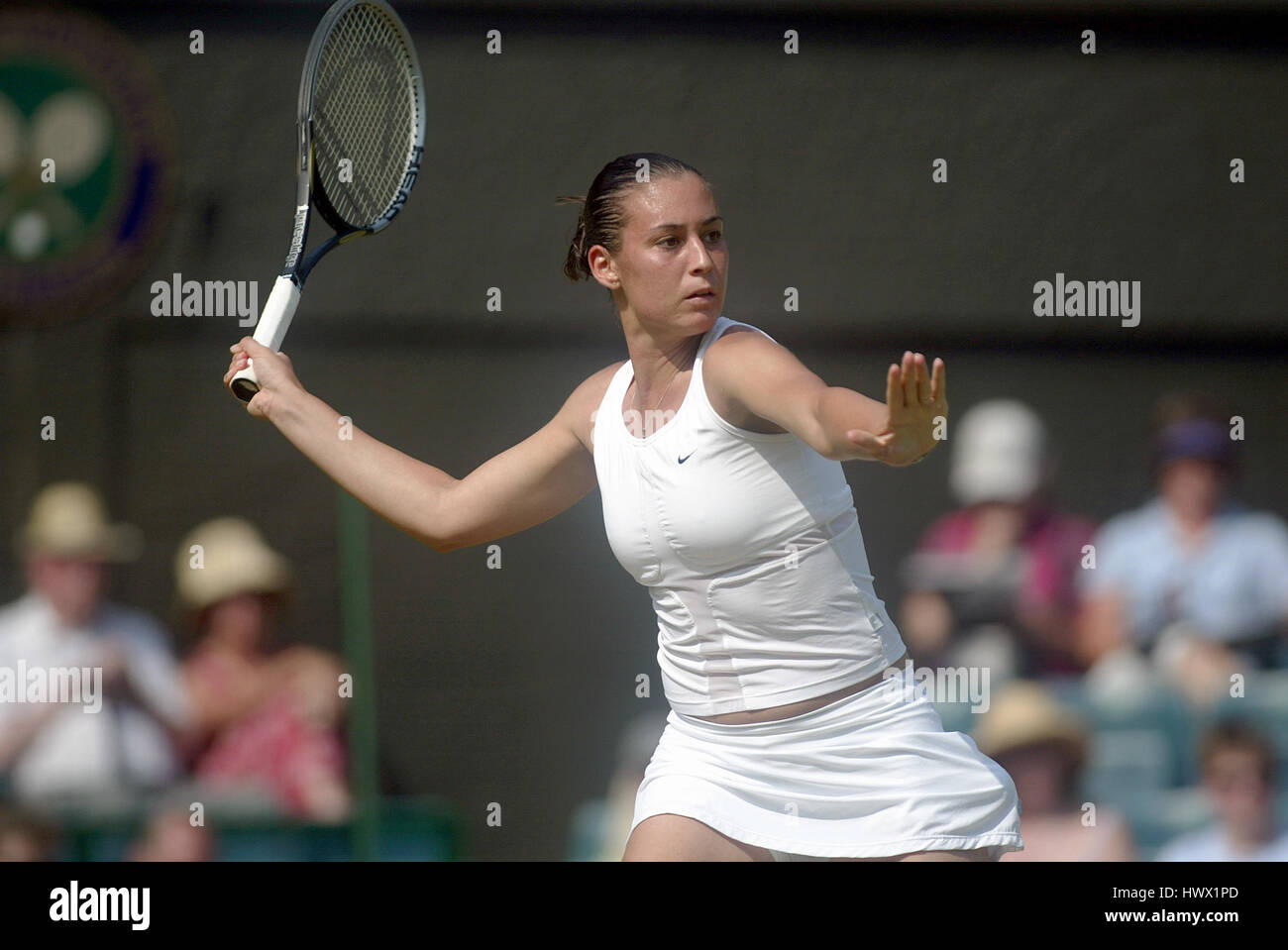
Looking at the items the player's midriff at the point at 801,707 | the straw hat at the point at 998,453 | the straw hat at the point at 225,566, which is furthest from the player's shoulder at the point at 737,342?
the straw hat at the point at 225,566

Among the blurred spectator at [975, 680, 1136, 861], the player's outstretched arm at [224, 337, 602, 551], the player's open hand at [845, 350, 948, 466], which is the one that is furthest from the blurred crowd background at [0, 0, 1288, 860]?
the player's open hand at [845, 350, 948, 466]

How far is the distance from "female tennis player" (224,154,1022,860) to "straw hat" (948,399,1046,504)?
71.0 inches

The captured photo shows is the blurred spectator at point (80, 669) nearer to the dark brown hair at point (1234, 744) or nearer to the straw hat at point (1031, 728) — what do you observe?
the straw hat at point (1031, 728)

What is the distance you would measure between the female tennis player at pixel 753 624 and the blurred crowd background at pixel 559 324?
166 centimetres

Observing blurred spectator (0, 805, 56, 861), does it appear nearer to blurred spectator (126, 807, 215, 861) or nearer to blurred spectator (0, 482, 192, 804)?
blurred spectator (0, 482, 192, 804)

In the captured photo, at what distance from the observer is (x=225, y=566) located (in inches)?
153

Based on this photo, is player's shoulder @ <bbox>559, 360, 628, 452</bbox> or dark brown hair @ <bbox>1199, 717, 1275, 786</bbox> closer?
player's shoulder @ <bbox>559, 360, 628, 452</bbox>

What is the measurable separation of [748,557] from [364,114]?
51.6 inches

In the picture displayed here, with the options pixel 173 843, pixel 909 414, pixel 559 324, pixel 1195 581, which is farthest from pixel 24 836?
pixel 1195 581

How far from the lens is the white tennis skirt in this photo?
2.08m

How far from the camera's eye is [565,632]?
390cm

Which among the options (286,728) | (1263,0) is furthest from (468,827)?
(1263,0)

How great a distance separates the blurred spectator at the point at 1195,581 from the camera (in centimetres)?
372
